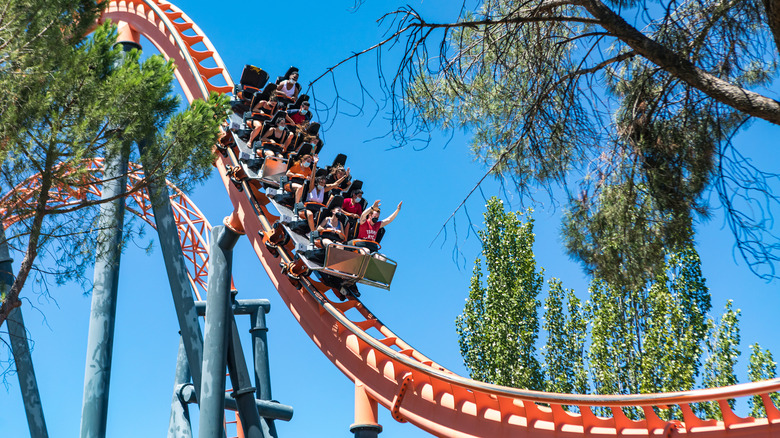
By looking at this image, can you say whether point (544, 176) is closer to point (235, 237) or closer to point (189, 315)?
point (235, 237)

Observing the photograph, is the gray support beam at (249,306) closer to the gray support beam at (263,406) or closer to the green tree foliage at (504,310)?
the gray support beam at (263,406)

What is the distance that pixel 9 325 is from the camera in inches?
226

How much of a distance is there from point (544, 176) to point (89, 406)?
4.04 metres

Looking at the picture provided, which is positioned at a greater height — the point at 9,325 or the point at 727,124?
the point at 9,325

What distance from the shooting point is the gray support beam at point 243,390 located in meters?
5.21

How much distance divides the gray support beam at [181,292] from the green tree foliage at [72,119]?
947mm

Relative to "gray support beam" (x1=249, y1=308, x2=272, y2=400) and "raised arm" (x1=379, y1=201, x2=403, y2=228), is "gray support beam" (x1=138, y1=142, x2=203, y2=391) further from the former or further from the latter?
"raised arm" (x1=379, y1=201, x2=403, y2=228)

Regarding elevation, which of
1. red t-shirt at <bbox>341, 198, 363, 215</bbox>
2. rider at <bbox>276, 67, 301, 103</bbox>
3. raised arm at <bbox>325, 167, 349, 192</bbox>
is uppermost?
rider at <bbox>276, 67, 301, 103</bbox>

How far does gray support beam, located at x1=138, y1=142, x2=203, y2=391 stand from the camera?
5562 mm

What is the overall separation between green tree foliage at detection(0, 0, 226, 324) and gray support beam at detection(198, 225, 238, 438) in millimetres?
1253

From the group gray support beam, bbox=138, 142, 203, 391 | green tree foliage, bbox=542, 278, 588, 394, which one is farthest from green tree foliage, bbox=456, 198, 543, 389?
gray support beam, bbox=138, 142, 203, 391

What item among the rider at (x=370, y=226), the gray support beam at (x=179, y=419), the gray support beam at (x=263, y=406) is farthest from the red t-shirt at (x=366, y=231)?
the gray support beam at (x=179, y=419)

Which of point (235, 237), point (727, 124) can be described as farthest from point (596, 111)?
point (235, 237)

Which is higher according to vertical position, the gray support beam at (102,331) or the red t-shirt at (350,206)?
the red t-shirt at (350,206)
